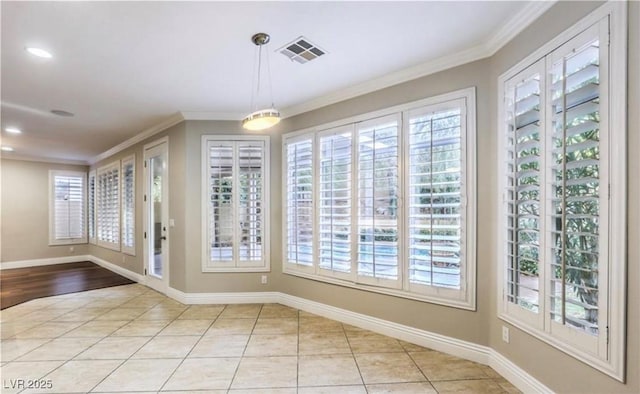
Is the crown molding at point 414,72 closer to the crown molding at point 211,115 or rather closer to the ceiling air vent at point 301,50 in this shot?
the crown molding at point 211,115

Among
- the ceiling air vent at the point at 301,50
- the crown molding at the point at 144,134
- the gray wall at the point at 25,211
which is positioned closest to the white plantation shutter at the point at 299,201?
the ceiling air vent at the point at 301,50

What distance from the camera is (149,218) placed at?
5066 mm

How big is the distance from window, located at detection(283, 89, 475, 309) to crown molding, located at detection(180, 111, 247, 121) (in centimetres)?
83

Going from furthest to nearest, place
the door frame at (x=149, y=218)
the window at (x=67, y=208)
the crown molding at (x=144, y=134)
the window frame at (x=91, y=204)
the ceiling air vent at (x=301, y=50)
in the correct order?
the window frame at (x=91, y=204) < the window at (x=67, y=208) < the door frame at (x=149, y=218) < the crown molding at (x=144, y=134) < the ceiling air vent at (x=301, y=50)

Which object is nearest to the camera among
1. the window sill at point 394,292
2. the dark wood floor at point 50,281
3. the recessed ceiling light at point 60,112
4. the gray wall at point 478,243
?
the gray wall at point 478,243

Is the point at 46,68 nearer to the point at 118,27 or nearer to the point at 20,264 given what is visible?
the point at 118,27

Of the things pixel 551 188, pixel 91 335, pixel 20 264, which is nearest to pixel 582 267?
pixel 551 188

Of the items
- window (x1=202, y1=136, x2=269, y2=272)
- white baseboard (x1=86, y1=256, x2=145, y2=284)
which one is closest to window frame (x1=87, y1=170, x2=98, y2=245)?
white baseboard (x1=86, y1=256, x2=145, y2=284)

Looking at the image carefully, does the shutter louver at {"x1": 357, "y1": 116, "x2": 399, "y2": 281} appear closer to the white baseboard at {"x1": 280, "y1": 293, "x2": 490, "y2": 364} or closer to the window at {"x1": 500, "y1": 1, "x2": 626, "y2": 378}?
the white baseboard at {"x1": 280, "y1": 293, "x2": 490, "y2": 364}

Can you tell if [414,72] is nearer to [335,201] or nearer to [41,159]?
[335,201]

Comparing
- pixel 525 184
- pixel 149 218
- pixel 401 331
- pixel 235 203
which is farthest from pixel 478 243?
pixel 149 218

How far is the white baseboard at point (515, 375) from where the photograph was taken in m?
2.05

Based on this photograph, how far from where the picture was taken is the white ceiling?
6.64 feet

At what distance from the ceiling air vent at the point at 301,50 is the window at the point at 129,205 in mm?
4262
